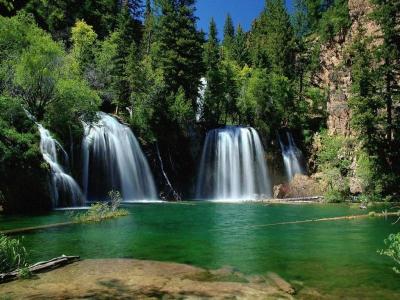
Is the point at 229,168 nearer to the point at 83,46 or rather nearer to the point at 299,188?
the point at 299,188

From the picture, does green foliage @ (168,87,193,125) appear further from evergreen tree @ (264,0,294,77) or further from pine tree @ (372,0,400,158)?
evergreen tree @ (264,0,294,77)

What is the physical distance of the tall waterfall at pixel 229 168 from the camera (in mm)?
46188

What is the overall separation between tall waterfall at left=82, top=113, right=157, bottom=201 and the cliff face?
2202 cm

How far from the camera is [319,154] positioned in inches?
1850

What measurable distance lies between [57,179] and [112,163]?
786 centimetres

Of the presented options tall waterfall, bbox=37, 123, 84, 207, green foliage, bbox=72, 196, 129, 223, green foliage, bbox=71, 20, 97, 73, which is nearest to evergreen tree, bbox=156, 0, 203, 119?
green foliage, bbox=71, 20, 97, 73

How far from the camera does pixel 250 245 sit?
15547 millimetres

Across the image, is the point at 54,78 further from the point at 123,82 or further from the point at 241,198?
the point at 241,198

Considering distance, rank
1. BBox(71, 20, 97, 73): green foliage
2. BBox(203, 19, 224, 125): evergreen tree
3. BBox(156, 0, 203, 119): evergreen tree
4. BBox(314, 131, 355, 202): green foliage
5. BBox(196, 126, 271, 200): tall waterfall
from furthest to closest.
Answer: BBox(203, 19, 224, 125): evergreen tree → BBox(71, 20, 97, 73): green foliage → BBox(156, 0, 203, 119): evergreen tree → BBox(196, 126, 271, 200): tall waterfall → BBox(314, 131, 355, 202): green foliage

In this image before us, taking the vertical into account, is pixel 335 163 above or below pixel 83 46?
below

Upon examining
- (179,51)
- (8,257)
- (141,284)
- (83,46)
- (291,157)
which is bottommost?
(141,284)

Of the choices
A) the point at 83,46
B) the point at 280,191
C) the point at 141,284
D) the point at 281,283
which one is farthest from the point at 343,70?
the point at 141,284

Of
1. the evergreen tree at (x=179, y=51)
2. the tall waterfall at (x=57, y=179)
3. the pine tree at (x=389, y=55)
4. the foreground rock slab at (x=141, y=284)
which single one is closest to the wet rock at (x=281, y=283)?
the foreground rock slab at (x=141, y=284)

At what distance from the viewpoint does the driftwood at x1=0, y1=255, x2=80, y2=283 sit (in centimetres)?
977
